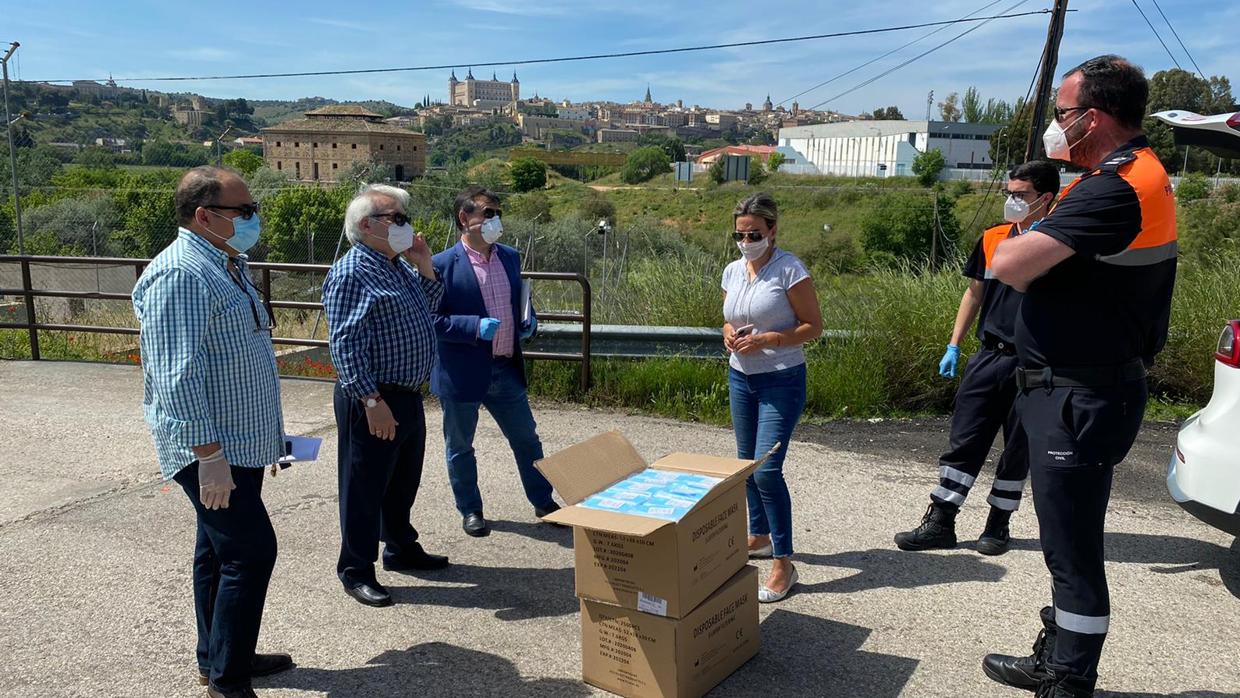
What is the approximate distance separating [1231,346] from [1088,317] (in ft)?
5.80

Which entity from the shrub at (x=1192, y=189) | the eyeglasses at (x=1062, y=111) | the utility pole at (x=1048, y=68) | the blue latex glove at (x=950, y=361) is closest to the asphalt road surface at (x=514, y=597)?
the blue latex glove at (x=950, y=361)

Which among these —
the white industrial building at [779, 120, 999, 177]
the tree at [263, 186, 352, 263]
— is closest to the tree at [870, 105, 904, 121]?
the white industrial building at [779, 120, 999, 177]

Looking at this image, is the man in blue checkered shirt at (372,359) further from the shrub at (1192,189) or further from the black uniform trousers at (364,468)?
the shrub at (1192,189)

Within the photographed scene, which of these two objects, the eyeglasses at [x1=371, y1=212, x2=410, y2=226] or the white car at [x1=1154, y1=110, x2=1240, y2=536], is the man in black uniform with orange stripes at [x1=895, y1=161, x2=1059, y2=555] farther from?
the eyeglasses at [x1=371, y1=212, x2=410, y2=226]

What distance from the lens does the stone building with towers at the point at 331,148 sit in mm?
88500

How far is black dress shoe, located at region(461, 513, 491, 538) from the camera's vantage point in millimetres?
4895

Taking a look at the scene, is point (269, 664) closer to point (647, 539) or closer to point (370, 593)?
point (370, 593)

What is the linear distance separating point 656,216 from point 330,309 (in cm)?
6616

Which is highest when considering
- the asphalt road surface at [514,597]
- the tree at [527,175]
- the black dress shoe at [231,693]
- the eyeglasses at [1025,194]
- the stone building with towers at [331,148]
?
the stone building with towers at [331,148]

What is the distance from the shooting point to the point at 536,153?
367ft

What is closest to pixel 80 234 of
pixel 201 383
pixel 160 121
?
pixel 201 383

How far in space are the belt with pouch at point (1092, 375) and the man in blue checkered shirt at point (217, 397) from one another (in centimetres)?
272

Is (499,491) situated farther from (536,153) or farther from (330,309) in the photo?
(536,153)

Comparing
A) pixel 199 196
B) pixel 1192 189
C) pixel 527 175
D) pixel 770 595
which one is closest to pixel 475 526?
pixel 770 595
